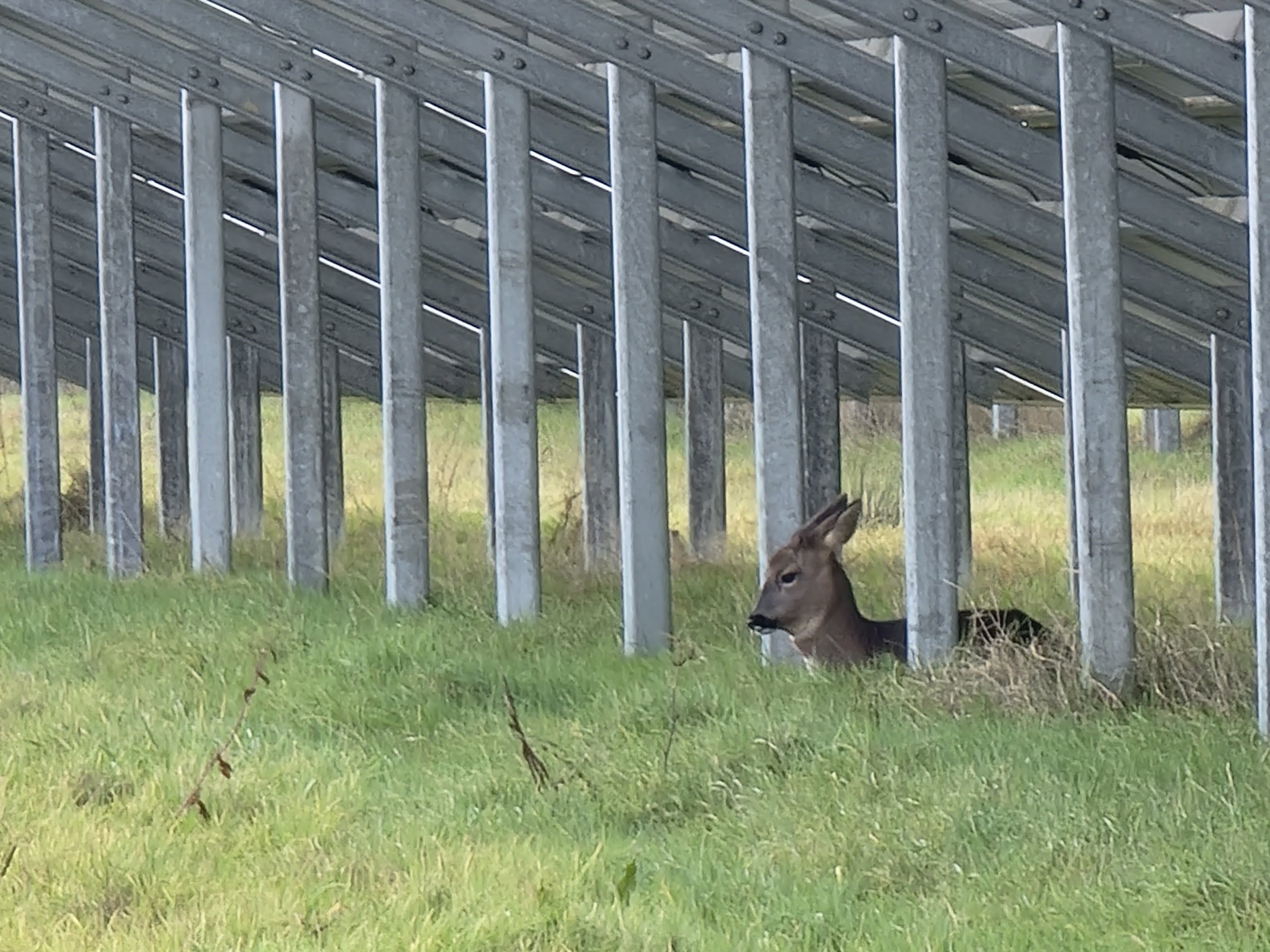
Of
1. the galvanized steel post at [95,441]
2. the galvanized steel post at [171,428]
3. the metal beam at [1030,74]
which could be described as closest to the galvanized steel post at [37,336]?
the galvanized steel post at [95,441]

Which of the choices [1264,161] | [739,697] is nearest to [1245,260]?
[1264,161]

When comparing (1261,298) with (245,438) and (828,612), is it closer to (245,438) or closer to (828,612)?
(828,612)

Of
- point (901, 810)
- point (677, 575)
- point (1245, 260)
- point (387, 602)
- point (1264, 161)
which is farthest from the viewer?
point (677, 575)

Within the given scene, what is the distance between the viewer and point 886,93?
28.4 feet

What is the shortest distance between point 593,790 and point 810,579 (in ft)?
7.02

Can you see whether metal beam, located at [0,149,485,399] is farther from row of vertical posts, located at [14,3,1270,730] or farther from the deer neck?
the deer neck

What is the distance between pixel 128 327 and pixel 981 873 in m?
7.86

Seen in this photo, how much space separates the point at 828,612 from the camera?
335 inches

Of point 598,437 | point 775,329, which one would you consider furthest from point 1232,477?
point 598,437

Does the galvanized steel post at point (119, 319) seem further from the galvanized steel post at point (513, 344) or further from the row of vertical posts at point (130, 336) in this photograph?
the galvanized steel post at point (513, 344)

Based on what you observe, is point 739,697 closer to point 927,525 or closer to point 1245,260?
point 927,525

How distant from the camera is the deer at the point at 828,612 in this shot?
8422 mm

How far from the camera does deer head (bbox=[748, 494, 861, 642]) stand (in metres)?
8.45

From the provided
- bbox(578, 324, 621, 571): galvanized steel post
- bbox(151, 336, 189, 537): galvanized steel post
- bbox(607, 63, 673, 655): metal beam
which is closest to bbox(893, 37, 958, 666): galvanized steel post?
bbox(607, 63, 673, 655): metal beam
